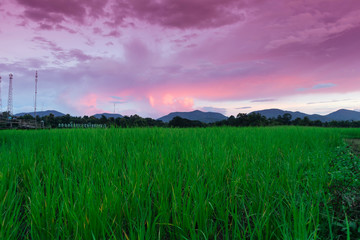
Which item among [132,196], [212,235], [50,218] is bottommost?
[212,235]

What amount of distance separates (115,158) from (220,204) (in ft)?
7.64

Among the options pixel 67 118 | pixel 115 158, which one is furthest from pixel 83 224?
pixel 67 118

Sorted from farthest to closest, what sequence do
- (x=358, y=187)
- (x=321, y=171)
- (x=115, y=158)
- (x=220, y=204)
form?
(x=115, y=158) → (x=321, y=171) → (x=358, y=187) → (x=220, y=204)

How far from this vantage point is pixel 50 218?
1921 millimetres

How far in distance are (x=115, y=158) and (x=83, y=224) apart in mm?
2175

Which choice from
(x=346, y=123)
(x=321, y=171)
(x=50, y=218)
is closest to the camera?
(x=50, y=218)

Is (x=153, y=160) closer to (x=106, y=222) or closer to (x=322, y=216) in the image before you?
(x=106, y=222)

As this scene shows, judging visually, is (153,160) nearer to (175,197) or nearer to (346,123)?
(175,197)

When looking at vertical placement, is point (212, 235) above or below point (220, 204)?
below

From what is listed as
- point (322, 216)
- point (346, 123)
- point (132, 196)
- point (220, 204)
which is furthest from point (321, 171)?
point (346, 123)

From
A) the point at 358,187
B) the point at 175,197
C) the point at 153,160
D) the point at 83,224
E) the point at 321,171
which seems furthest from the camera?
the point at 153,160

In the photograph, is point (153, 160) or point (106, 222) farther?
point (153, 160)

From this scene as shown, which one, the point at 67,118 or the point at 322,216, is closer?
the point at 322,216

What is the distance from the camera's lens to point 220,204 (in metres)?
2.27
